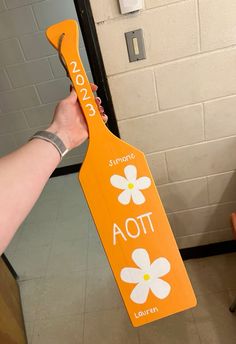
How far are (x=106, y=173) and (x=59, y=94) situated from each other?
1.74 meters

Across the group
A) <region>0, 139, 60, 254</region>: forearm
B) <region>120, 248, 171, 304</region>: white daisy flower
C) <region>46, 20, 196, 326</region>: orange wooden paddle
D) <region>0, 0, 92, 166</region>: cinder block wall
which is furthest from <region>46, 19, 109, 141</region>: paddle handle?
<region>0, 0, 92, 166</region>: cinder block wall

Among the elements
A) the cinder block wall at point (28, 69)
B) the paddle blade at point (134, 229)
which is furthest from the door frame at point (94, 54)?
the cinder block wall at point (28, 69)

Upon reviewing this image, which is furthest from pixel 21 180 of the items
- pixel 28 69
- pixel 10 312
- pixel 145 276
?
pixel 28 69

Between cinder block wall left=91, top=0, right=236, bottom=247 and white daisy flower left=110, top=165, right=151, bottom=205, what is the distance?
1.22ft

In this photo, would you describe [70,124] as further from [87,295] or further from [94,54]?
[87,295]

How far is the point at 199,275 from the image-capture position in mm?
1469

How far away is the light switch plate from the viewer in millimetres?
930

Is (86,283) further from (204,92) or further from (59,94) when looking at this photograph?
(59,94)

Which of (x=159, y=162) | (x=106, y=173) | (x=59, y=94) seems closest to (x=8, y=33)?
(x=59, y=94)

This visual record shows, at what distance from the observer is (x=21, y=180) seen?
2.13 feet

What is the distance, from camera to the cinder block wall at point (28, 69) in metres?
2.03

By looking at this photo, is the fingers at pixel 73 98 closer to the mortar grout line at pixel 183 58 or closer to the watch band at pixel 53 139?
the watch band at pixel 53 139

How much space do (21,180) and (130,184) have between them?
1.02ft

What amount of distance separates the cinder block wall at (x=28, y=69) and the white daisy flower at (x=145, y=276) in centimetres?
174
